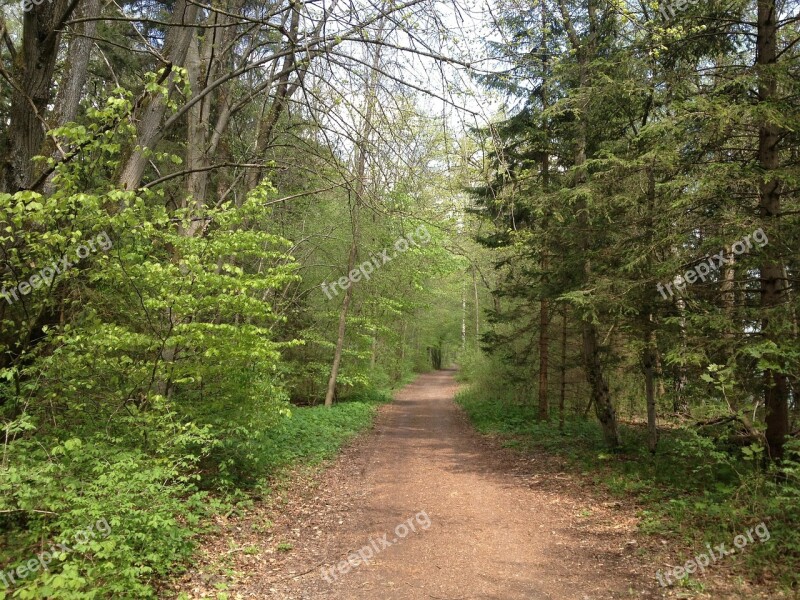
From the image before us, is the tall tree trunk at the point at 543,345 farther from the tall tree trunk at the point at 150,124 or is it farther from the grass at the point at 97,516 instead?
the tall tree trunk at the point at 150,124

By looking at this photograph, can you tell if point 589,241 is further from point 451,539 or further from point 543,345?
point 451,539

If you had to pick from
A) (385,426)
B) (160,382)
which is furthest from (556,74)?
(385,426)

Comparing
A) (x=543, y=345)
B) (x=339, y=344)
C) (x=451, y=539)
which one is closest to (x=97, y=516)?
(x=451, y=539)

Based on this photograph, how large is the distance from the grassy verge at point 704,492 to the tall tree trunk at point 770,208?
2.08ft

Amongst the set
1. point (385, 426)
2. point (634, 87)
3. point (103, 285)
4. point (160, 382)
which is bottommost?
point (385, 426)

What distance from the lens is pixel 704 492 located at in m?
5.93

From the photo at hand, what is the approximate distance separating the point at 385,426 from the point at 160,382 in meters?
9.13

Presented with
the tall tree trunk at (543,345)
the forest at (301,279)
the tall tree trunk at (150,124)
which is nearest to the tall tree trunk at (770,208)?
the forest at (301,279)

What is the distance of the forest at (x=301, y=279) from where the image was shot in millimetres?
4180

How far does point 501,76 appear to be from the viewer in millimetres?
3877

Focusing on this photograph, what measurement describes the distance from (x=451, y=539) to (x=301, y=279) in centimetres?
406

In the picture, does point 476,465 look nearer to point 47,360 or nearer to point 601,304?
point 601,304

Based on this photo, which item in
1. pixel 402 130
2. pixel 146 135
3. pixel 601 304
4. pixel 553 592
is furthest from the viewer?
pixel 601 304

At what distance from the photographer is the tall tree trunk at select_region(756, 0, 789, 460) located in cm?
562
